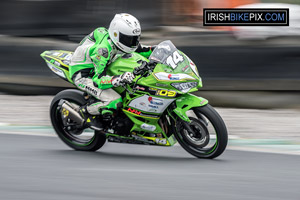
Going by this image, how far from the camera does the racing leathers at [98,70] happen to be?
6.75 meters

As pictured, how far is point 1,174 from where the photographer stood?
6094 millimetres

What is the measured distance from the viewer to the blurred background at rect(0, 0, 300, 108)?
369 inches

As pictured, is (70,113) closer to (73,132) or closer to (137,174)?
(73,132)

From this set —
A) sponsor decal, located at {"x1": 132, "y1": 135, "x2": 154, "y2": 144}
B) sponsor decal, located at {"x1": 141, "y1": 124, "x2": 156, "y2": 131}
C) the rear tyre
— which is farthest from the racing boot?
sponsor decal, located at {"x1": 141, "y1": 124, "x2": 156, "y2": 131}

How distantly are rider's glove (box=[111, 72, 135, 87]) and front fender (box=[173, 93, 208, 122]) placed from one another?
52 cm

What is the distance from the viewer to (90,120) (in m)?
7.14

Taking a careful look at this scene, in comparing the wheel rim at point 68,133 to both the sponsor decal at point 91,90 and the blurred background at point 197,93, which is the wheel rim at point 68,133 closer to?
the blurred background at point 197,93

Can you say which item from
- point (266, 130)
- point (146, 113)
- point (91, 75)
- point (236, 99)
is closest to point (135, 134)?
point (146, 113)

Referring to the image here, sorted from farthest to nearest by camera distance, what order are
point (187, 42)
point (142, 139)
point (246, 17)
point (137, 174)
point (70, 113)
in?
point (187, 42) < point (246, 17) < point (70, 113) < point (142, 139) < point (137, 174)

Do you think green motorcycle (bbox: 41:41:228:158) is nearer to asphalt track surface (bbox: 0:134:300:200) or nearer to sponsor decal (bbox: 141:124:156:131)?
sponsor decal (bbox: 141:124:156:131)

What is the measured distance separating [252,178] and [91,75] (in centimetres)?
218

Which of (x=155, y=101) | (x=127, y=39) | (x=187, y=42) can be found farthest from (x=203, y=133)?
(x=187, y=42)

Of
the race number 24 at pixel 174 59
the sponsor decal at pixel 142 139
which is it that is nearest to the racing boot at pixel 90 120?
the sponsor decal at pixel 142 139

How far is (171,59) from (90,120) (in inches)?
46.5
